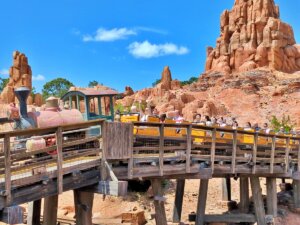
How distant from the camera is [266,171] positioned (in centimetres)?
1402

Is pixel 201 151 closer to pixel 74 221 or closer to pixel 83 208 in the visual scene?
pixel 83 208

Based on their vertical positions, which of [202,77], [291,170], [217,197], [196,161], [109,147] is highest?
[202,77]

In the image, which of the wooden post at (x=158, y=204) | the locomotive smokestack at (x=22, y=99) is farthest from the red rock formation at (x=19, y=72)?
the locomotive smokestack at (x=22, y=99)

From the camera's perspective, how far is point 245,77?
63.8 meters

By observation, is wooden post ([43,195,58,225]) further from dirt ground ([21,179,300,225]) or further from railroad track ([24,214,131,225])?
dirt ground ([21,179,300,225])

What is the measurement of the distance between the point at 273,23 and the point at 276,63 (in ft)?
28.9

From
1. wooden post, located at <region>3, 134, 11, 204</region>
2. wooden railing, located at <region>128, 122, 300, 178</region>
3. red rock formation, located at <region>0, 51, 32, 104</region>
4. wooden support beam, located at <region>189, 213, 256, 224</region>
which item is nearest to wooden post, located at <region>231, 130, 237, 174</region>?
wooden railing, located at <region>128, 122, 300, 178</region>

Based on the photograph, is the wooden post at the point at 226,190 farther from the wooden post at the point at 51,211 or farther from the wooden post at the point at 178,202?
the wooden post at the point at 51,211

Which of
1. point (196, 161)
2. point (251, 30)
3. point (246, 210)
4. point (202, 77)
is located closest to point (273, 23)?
point (251, 30)

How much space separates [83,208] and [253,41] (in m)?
70.3

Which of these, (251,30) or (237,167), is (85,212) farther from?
(251,30)

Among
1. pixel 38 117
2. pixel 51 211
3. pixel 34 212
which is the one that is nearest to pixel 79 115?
pixel 38 117

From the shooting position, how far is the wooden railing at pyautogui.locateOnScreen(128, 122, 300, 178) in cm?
932

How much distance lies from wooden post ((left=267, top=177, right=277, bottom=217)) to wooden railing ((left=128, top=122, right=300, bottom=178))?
0.52m
